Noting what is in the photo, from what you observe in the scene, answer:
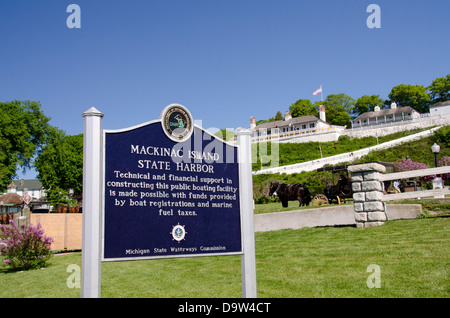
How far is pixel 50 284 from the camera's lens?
29.9 ft

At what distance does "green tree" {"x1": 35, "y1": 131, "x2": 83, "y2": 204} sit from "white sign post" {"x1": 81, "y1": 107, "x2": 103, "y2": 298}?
54997 mm

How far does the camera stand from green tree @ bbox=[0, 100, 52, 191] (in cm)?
5359

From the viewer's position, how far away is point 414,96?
100 meters

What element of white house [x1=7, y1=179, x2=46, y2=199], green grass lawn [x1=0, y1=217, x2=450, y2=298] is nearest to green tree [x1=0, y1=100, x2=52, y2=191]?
green grass lawn [x1=0, y1=217, x2=450, y2=298]

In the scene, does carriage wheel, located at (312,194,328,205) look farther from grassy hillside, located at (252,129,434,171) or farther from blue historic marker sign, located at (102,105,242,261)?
grassy hillside, located at (252,129,434,171)

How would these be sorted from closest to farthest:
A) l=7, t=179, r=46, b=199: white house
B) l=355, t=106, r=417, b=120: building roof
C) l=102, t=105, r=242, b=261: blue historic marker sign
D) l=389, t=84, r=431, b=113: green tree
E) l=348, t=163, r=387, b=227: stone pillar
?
l=102, t=105, r=242, b=261: blue historic marker sign
l=348, t=163, r=387, b=227: stone pillar
l=355, t=106, r=417, b=120: building roof
l=389, t=84, r=431, b=113: green tree
l=7, t=179, r=46, b=199: white house

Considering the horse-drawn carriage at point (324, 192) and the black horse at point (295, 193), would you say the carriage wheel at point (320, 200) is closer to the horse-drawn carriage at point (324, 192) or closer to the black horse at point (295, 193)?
the horse-drawn carriage at point (324, 192)

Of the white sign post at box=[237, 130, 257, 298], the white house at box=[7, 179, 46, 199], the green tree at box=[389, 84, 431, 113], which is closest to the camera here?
the white sign post at box=[237, 130, 257, 298]

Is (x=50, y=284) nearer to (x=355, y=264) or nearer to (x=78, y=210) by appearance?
(x=355, y=264)

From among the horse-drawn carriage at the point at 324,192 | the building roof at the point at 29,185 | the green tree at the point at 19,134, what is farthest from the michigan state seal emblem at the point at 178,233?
the building roof at the point at 29,185

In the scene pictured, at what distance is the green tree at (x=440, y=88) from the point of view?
9619cm

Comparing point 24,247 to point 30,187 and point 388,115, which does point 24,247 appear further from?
point 30,187

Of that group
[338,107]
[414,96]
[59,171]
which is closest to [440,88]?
[414,96]

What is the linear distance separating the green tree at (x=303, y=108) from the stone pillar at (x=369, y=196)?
9735 centimetres
